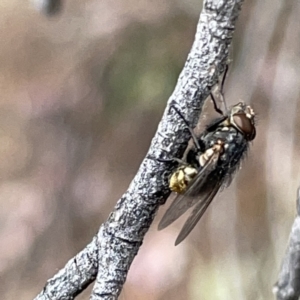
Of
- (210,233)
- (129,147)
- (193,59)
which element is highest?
(129,147)

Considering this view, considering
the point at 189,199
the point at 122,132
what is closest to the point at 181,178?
the point at 189,199

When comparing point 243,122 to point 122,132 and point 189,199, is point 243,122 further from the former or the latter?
point 122,132

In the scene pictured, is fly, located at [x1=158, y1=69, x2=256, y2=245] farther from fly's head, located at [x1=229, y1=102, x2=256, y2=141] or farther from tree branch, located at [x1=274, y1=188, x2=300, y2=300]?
tree branch, located at [x1=274, y1=188, x2=300, y2=300]

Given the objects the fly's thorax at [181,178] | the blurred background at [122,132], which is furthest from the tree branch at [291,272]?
the blurred background at [122,132]

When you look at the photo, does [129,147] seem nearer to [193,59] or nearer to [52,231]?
[52,231]

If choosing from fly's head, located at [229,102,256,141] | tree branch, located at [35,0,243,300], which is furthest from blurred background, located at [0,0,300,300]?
tree branch, located at [35,0,243,300]

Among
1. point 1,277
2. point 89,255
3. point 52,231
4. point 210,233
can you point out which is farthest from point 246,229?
point 89,255
